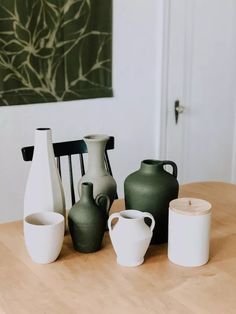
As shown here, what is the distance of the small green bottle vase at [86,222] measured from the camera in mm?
1357

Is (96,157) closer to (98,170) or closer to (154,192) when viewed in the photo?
(98,170)

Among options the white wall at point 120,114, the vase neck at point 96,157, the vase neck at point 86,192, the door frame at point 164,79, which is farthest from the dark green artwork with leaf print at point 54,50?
the vase neck at point 86,192

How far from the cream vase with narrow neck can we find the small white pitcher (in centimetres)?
18

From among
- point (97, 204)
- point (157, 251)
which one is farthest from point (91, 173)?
point (157, 251)

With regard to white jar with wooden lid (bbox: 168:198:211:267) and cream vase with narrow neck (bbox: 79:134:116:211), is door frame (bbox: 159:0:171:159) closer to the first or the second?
cream vase with narrow neck (bbox: 79:134:116:211)

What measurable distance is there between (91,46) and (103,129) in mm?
529

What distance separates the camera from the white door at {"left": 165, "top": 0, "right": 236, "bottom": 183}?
10.4 feet

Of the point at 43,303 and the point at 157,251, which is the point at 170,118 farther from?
the point at 43,303

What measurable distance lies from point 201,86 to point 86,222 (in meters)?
2.23

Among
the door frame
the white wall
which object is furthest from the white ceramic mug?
the door frame

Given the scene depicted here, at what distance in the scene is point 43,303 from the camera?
1118 mm

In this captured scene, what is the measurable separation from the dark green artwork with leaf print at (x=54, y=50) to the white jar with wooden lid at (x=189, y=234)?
1.56 m

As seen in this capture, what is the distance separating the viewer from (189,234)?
4.26 ft

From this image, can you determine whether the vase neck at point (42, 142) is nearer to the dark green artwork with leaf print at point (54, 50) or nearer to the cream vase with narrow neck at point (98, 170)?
the cream vase with narrow neck at point (98, 170)
